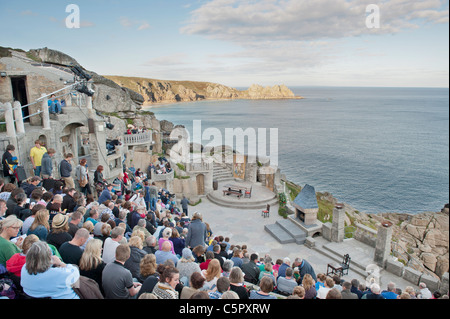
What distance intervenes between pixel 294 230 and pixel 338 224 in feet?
8.23

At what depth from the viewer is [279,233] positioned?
17375 millimetres

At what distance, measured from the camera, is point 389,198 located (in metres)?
41.1

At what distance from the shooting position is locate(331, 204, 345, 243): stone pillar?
1563 centimetres

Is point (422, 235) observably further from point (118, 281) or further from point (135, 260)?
point (118, 281)

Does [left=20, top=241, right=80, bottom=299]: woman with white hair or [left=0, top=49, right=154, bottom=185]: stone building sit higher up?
[left=0, top=49, right=154, bottom=185]: stone building

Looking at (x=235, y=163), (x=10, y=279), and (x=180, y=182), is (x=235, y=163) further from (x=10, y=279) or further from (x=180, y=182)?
(x=10, y=279)

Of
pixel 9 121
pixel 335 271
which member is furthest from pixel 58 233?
pixel 335 271

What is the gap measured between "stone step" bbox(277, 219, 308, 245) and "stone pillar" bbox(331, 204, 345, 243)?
151 cm

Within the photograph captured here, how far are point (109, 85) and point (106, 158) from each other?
26.2 m

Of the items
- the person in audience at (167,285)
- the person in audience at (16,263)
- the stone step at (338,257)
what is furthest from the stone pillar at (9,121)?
the stone step at (338,257)

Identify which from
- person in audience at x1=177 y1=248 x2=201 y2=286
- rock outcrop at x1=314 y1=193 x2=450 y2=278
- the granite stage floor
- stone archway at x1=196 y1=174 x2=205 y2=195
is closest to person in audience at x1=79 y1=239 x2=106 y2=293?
person in audience at x1=177 y1=248 x2=201 y2=286

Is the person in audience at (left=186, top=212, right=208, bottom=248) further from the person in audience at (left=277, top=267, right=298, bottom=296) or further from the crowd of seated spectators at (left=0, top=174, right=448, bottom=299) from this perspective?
the person in audience at (left=277, top=267, right=298, bottom=296)

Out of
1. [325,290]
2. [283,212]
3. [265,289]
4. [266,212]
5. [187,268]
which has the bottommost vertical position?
[283,212]
